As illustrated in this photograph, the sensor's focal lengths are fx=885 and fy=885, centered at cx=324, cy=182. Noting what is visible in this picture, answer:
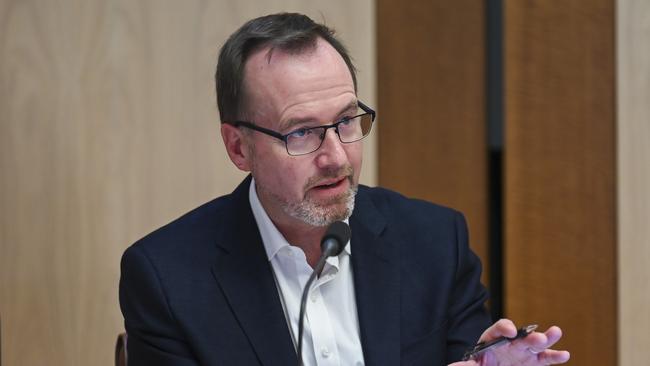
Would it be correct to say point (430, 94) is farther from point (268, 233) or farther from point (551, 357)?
point (551, 357)

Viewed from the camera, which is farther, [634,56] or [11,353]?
[634,56]

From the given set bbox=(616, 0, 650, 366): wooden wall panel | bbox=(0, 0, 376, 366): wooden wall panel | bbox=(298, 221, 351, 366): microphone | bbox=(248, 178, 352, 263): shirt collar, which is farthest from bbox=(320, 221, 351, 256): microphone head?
bbox=(616, 0, 650, 366): wooden wall panel

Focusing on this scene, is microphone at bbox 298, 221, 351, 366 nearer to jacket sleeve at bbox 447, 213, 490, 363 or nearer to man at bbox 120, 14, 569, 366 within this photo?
man at bbox 120, 14, 569, 366

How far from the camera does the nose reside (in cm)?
195

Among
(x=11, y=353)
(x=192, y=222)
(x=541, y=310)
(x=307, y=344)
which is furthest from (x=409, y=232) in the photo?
(x=11, y=353)

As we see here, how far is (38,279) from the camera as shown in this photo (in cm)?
299

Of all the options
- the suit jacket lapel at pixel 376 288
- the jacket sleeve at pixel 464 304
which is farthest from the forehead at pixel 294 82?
the jacket sleeve at pixel 464 304

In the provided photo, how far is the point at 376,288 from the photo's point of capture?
6.89 ft

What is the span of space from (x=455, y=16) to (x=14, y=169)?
1691 millimetres

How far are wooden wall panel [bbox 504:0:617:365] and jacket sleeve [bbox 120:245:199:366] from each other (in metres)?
1.70

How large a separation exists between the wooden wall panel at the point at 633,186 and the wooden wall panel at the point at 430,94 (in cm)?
50

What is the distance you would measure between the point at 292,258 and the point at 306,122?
0.34m

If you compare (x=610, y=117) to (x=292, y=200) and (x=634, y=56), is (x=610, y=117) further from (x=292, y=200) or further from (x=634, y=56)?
(x=292, y=200)

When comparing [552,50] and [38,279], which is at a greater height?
[552,50]
